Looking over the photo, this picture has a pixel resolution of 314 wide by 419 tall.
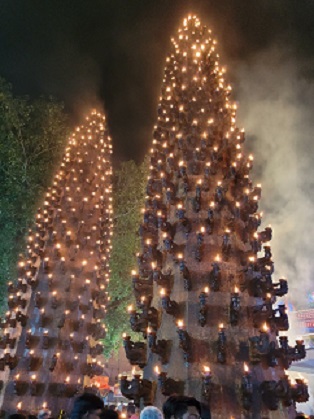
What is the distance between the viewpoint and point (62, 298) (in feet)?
38.8

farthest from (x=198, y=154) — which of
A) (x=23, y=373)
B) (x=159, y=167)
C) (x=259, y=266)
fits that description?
(x=23, y=373)

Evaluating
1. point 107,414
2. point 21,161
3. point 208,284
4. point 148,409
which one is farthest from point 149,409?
point 21,161

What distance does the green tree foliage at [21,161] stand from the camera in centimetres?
1647

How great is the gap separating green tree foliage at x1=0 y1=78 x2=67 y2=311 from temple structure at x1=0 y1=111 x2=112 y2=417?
11.6 ft

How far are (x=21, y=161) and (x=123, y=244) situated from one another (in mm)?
7341

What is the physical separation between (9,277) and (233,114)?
1182 cm

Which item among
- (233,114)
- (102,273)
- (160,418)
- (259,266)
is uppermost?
(233,114)

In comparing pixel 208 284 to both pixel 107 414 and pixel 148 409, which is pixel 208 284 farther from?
pixel 107 414

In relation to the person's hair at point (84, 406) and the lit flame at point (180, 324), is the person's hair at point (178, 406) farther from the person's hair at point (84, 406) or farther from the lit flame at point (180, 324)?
the lit flame at point (180, 324)

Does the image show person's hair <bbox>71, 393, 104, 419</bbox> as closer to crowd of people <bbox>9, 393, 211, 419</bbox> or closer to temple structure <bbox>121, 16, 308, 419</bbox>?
crowd of people <bbox>9, 393, 211, 419</bbox>

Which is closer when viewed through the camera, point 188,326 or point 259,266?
point 188,326

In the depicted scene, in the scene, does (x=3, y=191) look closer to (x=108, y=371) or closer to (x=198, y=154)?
(x=198, y=154)

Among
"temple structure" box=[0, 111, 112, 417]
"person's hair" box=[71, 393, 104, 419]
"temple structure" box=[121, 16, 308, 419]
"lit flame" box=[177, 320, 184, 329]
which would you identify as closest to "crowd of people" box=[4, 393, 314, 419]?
"person's hair" box=[71, 393, 104, 419]

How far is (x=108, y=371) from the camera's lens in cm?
3347
